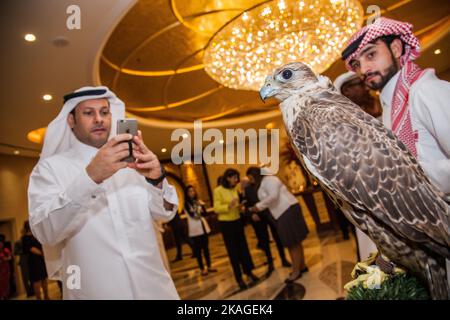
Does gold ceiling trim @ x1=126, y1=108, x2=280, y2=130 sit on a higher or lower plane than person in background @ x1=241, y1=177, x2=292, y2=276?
higher

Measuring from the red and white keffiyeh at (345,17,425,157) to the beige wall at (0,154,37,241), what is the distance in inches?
309

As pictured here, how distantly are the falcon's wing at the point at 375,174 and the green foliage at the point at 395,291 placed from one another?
0.32ft

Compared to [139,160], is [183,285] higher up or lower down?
lower down

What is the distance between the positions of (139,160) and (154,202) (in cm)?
34

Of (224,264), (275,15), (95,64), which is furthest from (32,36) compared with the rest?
(224,264)

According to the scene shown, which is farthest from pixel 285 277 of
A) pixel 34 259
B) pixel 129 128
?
pixel 129 128

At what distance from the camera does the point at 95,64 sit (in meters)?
4.16

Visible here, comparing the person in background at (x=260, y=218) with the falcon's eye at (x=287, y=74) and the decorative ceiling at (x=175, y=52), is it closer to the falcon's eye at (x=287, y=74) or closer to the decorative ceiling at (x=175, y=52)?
the decorative ceiling at (x=175, y=52)

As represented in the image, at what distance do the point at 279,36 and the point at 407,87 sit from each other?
3.26 m

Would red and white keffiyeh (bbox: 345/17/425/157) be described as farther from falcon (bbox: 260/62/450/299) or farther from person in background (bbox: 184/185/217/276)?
person in background (bbox: 184/185/217/276)

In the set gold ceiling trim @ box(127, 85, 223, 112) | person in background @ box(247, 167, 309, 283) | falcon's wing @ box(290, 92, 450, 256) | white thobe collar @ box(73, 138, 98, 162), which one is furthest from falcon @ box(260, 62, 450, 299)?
gold ceiling trim @ box(127, 85, 223, 112)

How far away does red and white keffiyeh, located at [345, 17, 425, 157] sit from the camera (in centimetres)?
82

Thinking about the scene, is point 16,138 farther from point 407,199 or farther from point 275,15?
point 407,199

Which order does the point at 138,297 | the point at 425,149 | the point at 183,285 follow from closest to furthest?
the point at 425,149 < the point at 138,297 < the point at 183,285
